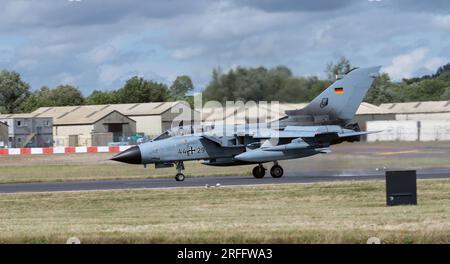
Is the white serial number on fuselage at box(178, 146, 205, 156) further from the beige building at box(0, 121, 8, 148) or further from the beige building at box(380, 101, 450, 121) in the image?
the beige building at box(380, 101, 450, 121)

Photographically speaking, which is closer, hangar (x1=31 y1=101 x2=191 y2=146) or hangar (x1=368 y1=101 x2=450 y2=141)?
hangar (x1=368 y1=101 x2=450 y2=141)

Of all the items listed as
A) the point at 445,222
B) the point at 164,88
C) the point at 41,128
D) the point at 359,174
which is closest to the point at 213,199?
the point at 445,222

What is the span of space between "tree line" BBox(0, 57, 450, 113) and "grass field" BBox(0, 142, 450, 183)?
3905 millimetres

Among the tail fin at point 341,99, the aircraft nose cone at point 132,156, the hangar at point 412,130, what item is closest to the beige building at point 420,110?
the hangar at point 412,130

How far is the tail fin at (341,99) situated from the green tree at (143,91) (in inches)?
2614

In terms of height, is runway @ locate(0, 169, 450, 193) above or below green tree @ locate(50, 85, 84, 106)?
below

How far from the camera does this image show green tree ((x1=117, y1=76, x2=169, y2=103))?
327 ft

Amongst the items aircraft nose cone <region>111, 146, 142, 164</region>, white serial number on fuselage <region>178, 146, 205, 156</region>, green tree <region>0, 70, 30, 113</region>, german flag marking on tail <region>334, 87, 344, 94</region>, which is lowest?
aircraft nose cone <region>111, 146, 142, 164</region>

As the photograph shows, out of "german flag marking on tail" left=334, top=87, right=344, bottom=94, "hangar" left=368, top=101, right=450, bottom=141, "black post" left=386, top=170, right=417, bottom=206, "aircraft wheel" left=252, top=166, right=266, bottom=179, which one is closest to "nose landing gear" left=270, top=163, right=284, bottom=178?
"aircraft wheel" left=252, top=166, right=266, bottom=179

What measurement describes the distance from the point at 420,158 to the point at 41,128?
165ft

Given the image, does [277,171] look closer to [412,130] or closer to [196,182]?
[196,182]

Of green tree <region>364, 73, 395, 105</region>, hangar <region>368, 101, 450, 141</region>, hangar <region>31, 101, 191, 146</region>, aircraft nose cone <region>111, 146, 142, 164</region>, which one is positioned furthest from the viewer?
green tree <region>364, 73, 395, 105</region>

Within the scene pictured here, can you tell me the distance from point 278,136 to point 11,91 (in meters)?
98.2
